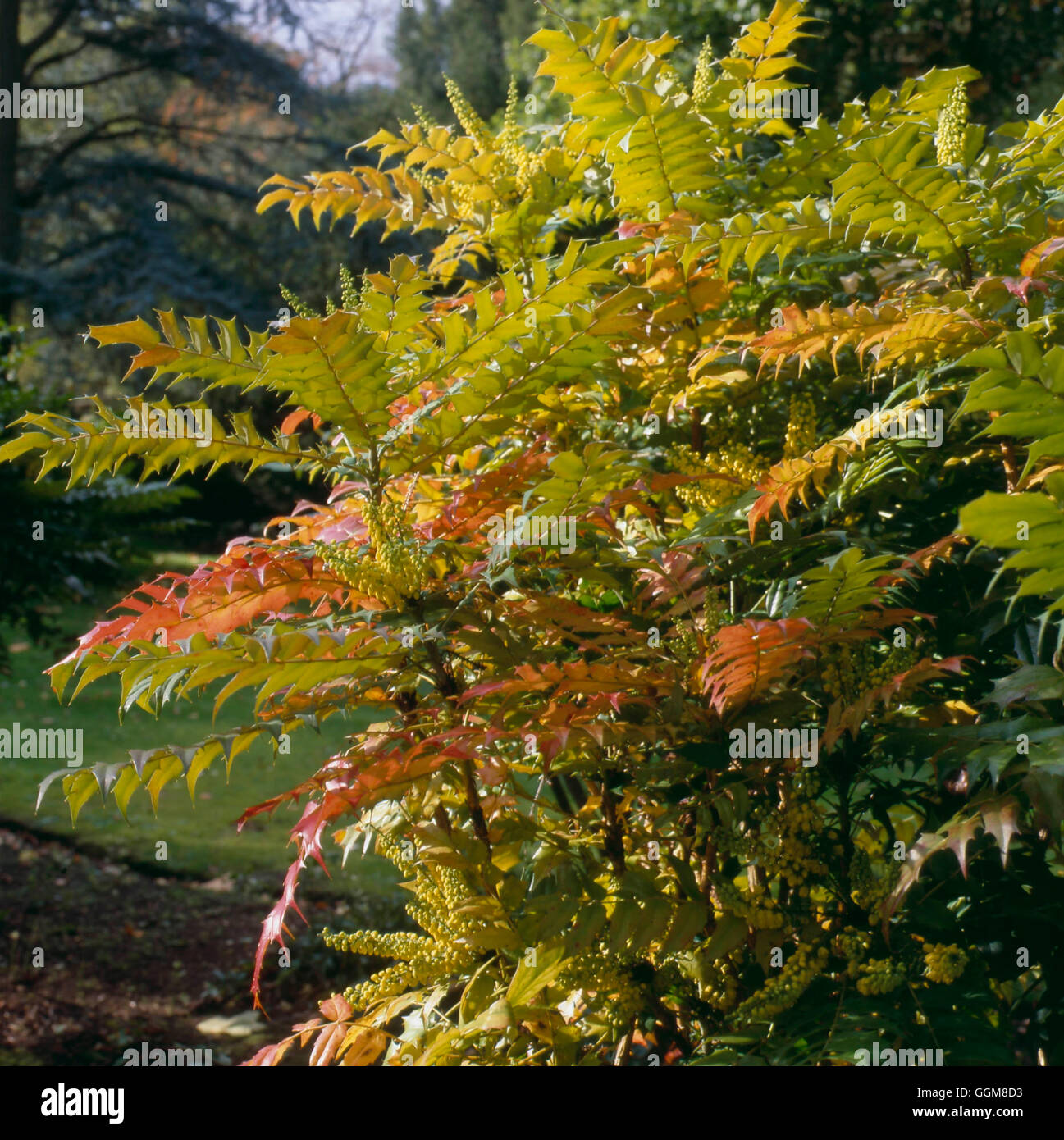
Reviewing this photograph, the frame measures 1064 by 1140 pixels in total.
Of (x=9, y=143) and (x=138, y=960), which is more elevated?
(x=9, y=143)

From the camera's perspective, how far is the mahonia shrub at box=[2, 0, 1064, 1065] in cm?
185

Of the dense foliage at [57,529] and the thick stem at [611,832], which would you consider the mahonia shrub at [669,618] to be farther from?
the dense foliage at [57,529]

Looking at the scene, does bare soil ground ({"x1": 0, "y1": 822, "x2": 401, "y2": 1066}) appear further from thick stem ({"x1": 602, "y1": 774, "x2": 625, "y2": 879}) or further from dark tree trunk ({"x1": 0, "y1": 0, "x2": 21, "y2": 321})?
dark tree trunk ({"x1": 0, "y1": 0, "x2": 21, "y2": 321})

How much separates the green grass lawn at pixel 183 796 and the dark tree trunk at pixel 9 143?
206 inches

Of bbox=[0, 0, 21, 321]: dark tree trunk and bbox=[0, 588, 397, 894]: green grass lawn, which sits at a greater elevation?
bbox=[0, 0, 21, 321]: dark tree trunk

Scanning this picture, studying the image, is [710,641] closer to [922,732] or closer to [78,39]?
[922,732]

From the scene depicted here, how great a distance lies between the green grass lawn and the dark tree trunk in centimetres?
522

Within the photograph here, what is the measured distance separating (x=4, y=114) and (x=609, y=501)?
13.0 metres

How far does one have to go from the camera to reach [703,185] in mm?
2285

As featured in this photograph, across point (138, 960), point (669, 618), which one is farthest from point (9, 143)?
point (669, 618)

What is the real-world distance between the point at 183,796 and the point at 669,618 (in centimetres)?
773

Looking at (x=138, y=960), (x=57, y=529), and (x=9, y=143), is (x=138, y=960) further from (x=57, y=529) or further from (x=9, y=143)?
(x=9, y=143)

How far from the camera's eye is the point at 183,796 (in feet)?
29.5

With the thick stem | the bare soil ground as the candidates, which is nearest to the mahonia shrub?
the thick stem
